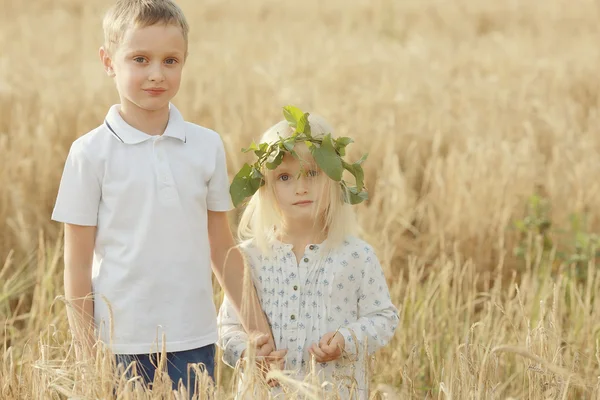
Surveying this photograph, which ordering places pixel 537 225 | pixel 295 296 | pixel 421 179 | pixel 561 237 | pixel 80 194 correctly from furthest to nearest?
1. pixel 421 179
2. pixel 561 237
3. pixel 537 225
4. pixel 295 296
5. pixel 80 194

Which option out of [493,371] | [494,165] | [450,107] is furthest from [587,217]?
[493,371]

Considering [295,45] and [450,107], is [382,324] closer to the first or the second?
[450,107]

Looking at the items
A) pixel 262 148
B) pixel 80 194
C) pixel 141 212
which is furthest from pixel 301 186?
pixel 80 194

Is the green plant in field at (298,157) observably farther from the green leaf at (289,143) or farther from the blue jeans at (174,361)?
the blue jeans at (174,361)

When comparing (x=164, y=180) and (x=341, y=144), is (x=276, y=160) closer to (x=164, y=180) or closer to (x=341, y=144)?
(x=341, y=144)

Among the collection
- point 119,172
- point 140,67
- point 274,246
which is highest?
point 140,67

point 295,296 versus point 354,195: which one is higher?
point 354,195

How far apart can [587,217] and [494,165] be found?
0.53 metres

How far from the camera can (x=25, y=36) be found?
7004mm

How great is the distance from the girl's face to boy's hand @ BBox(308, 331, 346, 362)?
0.91 ft

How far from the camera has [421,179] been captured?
4770 mm

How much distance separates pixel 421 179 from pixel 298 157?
2708 millimetres

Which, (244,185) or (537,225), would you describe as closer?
(244,185)

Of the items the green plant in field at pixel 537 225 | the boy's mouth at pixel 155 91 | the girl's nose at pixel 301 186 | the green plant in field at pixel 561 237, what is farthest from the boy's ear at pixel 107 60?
the green plant in field at pixel 537 225
